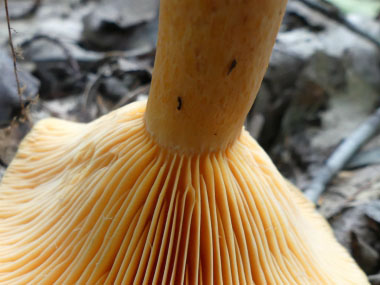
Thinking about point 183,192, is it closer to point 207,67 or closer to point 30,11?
point 207,67

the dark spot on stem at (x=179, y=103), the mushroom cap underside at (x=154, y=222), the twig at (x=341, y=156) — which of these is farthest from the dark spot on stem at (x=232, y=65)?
the twig at (x=341, y=156)

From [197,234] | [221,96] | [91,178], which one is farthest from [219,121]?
[91,178]

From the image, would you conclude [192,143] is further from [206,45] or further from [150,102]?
[206,45]

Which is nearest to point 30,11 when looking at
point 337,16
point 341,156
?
point 337,16

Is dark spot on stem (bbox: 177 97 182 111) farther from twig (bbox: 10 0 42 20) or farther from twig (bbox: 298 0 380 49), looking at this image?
twig (bbox: 10 0 42 20)

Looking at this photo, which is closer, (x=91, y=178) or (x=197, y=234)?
(x=197, y=234)

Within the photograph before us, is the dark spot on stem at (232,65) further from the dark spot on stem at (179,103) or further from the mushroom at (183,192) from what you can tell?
the dark spot on stem at (179,103)

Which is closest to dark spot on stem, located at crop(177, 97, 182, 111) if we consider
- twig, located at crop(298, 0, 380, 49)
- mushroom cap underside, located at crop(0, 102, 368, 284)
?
mushroom cap underside, located at crop(0, 102, 368, 284)

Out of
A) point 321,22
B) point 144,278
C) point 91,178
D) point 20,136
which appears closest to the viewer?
point 144,278
